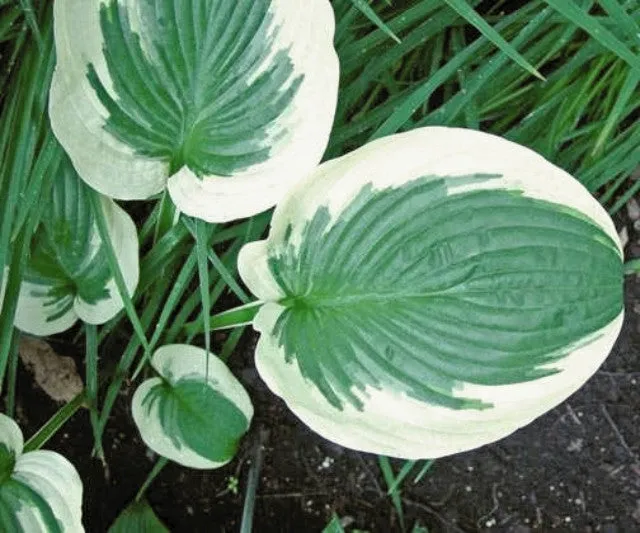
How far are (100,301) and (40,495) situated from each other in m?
0.19

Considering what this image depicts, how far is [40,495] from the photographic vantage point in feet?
2.90

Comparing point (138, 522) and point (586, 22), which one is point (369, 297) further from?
point (138, 522)

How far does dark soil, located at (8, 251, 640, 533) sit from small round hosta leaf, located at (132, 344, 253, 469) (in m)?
0.14

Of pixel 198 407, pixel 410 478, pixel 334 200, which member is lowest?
pixel 410 478

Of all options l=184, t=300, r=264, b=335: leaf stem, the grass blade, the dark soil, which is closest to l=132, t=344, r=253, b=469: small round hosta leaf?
l=184, t=300, r=264, b=335: leaf stem

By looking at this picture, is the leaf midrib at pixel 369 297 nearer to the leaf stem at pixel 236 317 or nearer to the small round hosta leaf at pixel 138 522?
the leaf stem at pixel 236 317

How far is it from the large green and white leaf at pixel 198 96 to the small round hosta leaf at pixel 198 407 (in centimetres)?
19

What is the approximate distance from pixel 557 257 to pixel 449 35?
13.2 inches

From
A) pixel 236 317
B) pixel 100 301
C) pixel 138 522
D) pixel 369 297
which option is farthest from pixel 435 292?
pixel 138 522

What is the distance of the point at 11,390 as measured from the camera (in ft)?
3.16

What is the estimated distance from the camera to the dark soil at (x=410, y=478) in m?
1.05

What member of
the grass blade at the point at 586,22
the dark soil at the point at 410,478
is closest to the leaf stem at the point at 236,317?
the dark soil at the point at 410,478

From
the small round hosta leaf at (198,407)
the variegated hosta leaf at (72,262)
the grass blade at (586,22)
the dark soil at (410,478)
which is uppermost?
the grass blade at (586,22)

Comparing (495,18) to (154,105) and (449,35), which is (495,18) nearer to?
(449,35)
